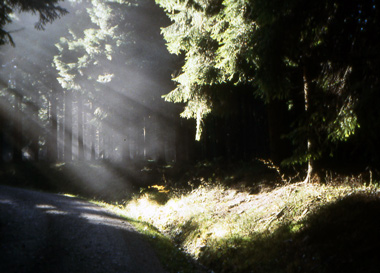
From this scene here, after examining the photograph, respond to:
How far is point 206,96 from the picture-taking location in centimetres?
1063

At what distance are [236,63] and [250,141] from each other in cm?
605

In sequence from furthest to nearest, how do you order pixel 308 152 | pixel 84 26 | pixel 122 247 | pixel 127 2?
pixel 84 26 < pixel 127 2 < pixel 122 247 < pixel 308 152

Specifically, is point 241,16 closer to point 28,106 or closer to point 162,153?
point 162,153

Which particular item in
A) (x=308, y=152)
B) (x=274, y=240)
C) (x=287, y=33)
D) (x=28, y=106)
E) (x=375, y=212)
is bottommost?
(x=274, y=240)

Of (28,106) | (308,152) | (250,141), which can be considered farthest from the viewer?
(28,106)

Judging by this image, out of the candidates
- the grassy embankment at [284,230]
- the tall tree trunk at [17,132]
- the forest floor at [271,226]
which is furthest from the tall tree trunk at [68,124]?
the grassy embankment at [284,230]

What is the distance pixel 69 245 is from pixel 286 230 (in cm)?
487

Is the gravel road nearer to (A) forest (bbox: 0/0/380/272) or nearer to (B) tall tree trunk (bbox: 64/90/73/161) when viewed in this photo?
(A) forest (bbox: 0/0/380/272)

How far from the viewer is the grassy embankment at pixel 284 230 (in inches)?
187

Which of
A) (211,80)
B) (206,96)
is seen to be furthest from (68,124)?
(211,80)

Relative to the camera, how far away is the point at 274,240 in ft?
19.8

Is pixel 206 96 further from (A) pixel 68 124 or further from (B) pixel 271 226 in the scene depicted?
(A) pixel 68 124

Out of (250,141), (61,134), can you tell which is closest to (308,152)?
(250,141)

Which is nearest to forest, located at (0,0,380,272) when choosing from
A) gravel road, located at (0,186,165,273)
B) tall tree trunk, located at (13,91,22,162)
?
tall tree trunk, located at (13,91,22,162)
